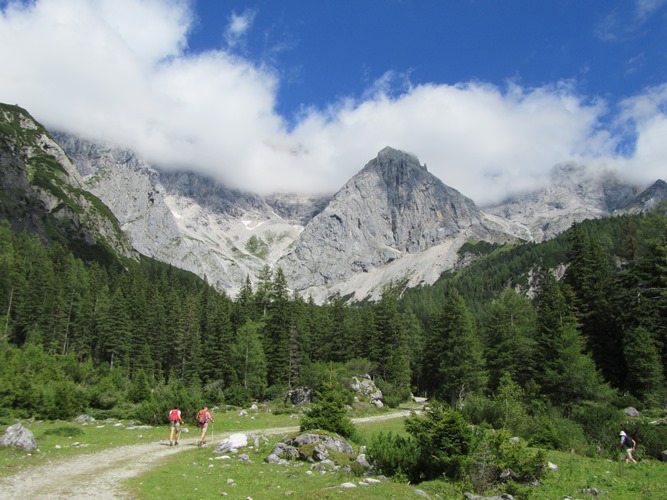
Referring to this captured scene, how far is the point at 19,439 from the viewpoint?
21438 mm

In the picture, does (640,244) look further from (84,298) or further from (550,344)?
(84,298)

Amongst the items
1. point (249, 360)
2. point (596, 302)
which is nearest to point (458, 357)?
point (596, 302)

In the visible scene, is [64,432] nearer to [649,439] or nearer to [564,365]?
[649,439]

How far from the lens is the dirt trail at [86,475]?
48.9 feet

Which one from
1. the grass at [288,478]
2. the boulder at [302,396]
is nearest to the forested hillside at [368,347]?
the boulder at [302,396]

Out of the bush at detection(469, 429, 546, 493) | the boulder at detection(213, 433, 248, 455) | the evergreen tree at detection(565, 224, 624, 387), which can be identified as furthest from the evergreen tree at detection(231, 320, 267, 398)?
the bush at detection(469, 429, 546, 493)

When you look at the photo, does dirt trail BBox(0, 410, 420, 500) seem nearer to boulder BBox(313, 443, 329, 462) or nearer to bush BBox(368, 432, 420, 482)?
boulder BBox(313, 443, 329, 462)

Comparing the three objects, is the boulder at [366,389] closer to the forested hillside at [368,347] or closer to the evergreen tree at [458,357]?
the forested hillside at [368,347]

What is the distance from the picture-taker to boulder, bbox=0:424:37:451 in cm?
2112

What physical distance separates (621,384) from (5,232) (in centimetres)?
15574

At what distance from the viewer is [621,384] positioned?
5056cm

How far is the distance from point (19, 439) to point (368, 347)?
60.2 meters

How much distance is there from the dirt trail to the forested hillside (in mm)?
12609

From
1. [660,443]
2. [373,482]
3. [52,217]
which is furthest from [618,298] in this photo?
[52,217]
